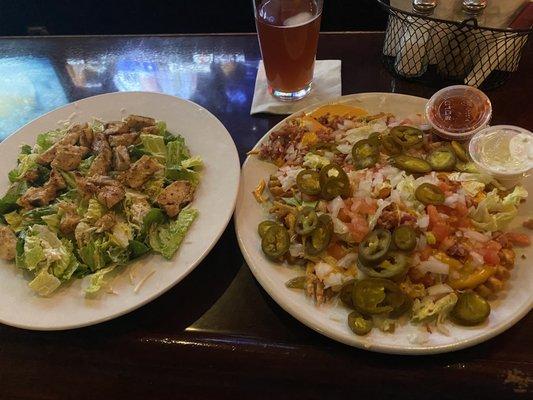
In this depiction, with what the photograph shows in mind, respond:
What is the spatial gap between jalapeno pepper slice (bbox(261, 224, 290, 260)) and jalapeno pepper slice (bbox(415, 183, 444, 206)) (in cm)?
43

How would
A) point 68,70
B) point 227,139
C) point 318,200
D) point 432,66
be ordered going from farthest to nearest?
point 68,70 → point 432,66 → point 227,139 → point 318,200

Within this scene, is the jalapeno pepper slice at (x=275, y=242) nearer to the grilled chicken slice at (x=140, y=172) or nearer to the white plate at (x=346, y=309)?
the white plate at (x=346, y=309)

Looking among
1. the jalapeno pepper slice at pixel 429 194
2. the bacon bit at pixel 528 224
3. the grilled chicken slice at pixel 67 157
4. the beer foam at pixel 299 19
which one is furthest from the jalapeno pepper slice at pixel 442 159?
the grilled chicken slice at pixel 67 157

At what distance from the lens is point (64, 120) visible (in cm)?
189

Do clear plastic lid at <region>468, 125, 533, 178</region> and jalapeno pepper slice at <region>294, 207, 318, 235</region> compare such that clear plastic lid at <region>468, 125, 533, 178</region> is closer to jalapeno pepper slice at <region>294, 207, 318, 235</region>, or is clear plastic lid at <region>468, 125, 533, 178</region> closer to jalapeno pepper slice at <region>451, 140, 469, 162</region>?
jalapeno pepper slice at <region>451, 140, 469, 162</region>

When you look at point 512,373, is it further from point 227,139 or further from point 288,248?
point 227,139

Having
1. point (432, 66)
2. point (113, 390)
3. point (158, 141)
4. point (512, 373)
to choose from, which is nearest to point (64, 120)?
point (158, 141)

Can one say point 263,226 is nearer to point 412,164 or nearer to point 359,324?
point 359,324

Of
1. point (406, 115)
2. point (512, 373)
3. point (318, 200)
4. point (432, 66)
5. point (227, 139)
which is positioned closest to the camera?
point (512, 373)

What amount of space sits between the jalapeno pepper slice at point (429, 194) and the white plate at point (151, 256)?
583 mm

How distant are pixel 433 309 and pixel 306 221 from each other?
440 millimetres

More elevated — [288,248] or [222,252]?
[288,248]

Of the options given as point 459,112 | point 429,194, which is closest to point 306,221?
point 429,194

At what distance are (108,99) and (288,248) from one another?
1.08 meters
